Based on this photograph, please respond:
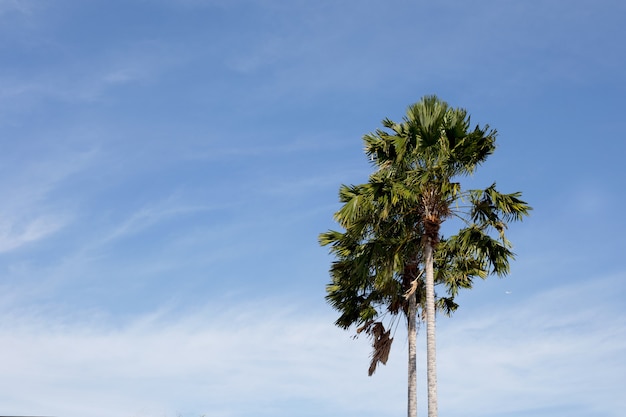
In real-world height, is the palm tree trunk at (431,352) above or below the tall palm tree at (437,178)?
below

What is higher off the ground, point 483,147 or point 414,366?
point 483,147

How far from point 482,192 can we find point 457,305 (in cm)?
848

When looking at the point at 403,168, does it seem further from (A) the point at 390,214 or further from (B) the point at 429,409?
(B) the point at 429,409

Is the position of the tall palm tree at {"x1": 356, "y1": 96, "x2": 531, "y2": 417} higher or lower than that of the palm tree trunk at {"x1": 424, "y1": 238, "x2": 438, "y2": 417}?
higher

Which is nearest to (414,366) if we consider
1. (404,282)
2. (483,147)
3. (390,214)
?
(404,282)

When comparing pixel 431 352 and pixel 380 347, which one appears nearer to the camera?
pixel 431 352

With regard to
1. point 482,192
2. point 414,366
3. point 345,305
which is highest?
point 482,192

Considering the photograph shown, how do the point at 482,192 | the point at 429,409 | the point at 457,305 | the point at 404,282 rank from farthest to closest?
the point at 457,305, the point at 404,282, the point at 482,192, the point at 429,409

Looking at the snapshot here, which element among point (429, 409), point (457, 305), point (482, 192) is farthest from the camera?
point (457, 305)

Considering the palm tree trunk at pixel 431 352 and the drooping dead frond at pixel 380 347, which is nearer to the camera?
the palm tree trunk at pixel 431 352

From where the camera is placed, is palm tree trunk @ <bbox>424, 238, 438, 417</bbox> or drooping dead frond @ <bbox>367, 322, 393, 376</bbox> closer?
palm tree trunk @ <bbox>424, 238, 438, 417</bbox>

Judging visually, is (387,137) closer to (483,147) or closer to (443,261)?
(483,147)

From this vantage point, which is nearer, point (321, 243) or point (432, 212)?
point (432, 212)

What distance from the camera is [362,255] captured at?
1110 inches
